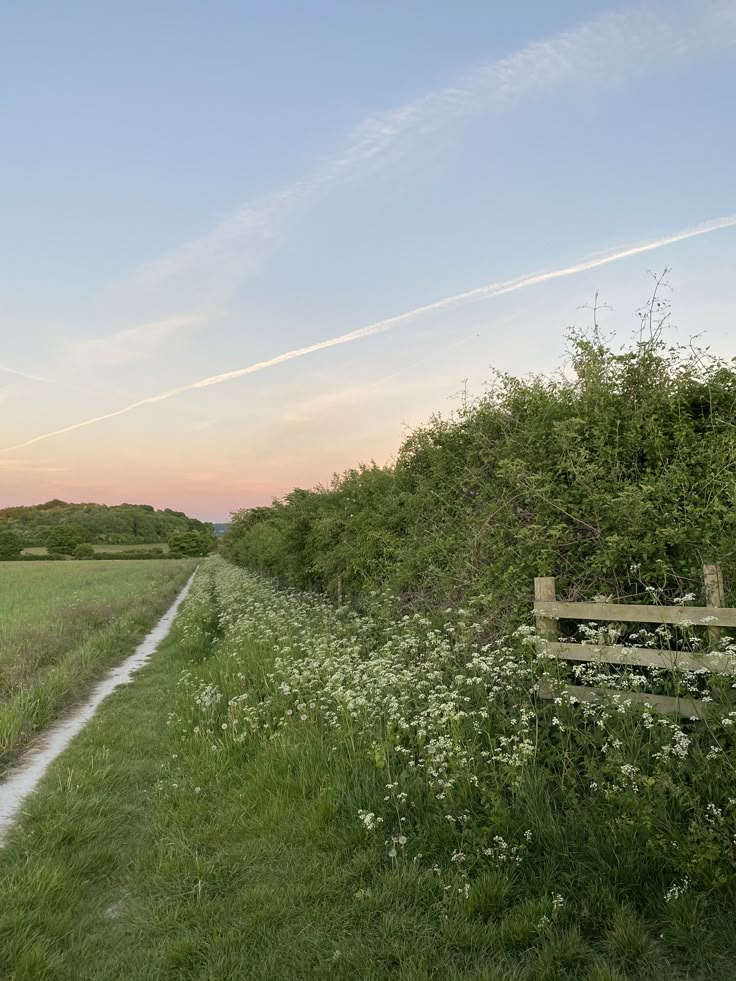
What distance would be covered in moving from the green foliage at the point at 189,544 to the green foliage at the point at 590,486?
102303mm

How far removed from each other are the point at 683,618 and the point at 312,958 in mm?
3210

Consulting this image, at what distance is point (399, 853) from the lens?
3.82 m

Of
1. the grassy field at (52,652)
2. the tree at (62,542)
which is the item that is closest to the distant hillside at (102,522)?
the tree at (62,542)

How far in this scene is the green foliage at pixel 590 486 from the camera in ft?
16.8

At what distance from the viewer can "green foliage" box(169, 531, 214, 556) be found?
4183 inches

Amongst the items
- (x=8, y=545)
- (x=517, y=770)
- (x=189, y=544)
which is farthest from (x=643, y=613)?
(x=189, y=544)

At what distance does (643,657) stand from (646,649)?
0.17 m

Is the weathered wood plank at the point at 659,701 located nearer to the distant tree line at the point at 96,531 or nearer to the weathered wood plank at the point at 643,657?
the weathered wood plank at the point at 643,657

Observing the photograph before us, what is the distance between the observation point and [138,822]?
4.77 m

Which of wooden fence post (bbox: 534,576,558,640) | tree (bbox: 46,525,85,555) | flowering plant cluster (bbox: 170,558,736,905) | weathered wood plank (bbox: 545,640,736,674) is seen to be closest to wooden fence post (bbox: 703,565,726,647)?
weathered wood plank (bbox: 545,640,736,674)

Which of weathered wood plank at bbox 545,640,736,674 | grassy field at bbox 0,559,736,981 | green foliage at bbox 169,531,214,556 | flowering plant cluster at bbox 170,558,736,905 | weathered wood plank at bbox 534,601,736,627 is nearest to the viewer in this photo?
grassy field at bbox 0,559,736,981

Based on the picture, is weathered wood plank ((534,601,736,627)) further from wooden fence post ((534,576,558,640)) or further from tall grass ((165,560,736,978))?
tall grass ((165,560,736,978))

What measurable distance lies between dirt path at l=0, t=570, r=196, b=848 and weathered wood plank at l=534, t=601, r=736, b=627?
15.4ft

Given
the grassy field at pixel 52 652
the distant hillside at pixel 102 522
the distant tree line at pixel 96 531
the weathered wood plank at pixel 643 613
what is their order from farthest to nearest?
the distant hillside at pixel 102 522 < the distant tree line at pixel 96 531 < the grassy field at pixel 52 652 < the weathered wood plank at pixel 643 613
